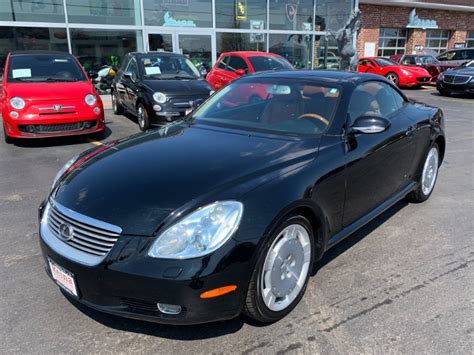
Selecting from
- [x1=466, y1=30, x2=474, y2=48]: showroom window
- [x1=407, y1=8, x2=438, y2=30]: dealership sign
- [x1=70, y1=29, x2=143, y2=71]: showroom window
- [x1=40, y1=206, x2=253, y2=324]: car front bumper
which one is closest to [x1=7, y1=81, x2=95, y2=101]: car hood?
[x1=40, y1=206, x2=253, y2=324]: car front bumper

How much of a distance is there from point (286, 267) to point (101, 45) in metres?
13.7

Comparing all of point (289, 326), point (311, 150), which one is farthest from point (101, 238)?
point (311, 150)

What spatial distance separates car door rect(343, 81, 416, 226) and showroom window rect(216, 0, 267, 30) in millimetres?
13352

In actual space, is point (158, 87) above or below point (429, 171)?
above

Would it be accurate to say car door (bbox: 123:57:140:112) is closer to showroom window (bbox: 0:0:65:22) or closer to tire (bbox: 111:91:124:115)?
tire (bbox: 111:91:124:115)

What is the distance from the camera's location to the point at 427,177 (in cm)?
470

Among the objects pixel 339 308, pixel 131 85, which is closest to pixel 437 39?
pixel 131 85

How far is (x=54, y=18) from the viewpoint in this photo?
1324cm

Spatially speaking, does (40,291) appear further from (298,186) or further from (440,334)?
(440,334)

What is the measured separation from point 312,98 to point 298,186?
117 centimetres

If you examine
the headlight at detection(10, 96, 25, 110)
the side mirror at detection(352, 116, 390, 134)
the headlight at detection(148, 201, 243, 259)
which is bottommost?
the headlight at detection(148, 201, 243, 259)

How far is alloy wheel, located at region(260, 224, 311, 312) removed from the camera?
2.45 meters

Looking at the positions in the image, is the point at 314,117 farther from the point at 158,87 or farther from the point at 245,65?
the point at 245,65

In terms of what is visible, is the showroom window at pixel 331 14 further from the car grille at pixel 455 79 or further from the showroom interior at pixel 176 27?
the car grille at pixel 455 79
